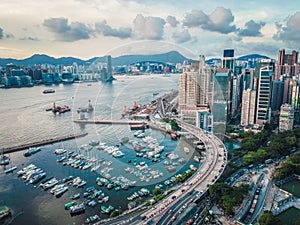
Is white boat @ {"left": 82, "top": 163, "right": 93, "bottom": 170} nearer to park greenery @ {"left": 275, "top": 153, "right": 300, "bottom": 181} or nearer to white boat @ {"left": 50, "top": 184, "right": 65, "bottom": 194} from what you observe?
white boat @ {"left": 50, "top": 184, "right": 65, "bottom": 194}

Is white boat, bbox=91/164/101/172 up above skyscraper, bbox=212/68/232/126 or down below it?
below

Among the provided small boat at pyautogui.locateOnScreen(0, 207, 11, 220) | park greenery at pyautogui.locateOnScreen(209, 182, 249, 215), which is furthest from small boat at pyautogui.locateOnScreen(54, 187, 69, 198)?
park greenery at pyautogui.locateOnScreen(209, 182, 249, 215)

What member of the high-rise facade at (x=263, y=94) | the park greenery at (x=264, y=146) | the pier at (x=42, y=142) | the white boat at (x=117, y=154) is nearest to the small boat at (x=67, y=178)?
the white boat at (x=117, y=154)

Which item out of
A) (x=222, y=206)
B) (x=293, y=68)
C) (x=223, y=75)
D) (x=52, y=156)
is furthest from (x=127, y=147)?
(x=293, y=68)

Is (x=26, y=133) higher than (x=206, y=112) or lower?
lower

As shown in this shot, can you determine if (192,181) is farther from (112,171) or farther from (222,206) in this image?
(112,171)

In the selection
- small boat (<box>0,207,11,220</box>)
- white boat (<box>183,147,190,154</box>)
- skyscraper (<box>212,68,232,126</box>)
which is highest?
skyscraper (<box>212,68,232,126</box>)

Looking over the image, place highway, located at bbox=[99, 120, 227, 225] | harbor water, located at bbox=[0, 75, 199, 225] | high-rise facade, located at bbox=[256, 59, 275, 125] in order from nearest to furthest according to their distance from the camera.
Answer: highway, located at bbox=[99, 120, 227, 225], harbor water, located at bbox=[0, 75, 199, 225], high-rise facade, located at bbox=[256, 59, 275, 125]

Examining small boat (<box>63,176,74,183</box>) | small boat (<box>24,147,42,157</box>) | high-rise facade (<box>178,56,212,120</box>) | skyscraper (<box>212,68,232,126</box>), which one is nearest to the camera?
small boat (<box>63,176,74,183</box>)

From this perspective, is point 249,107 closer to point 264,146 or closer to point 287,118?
point 287,118
